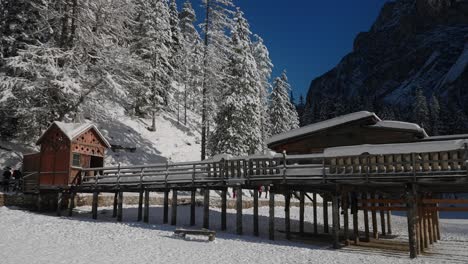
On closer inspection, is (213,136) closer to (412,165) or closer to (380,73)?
(412,165)

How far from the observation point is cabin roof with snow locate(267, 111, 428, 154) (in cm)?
2122

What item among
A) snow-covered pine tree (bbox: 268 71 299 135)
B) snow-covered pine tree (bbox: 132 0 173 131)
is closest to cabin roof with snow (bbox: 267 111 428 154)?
snow-covered pine tree (bbox: 132 0 173 131)

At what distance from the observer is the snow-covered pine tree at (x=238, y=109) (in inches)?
1326

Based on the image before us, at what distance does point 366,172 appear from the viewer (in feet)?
52.1

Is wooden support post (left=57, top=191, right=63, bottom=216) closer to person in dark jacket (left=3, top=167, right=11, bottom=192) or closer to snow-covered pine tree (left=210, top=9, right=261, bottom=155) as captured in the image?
person in dark jacket (left=3, top=167, right=11, bottom=192)

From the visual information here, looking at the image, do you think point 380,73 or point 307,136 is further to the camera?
point 380,73

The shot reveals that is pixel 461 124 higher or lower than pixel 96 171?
higher

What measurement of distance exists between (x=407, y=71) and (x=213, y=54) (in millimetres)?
101275

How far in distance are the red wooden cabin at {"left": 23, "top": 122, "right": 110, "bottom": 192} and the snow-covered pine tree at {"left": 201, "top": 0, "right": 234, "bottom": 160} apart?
1076 centimetres

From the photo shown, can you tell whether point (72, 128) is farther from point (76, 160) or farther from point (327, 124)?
point (327, 124)

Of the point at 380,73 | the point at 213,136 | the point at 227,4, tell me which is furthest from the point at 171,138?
the point at 380,73

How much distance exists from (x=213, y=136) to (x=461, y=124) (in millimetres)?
46898

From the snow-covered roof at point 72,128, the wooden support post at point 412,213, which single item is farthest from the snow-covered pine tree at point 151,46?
the wooden support post at point 412,213

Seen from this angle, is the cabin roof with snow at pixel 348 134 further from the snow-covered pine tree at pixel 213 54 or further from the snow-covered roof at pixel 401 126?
the snow-covered pine tree at pixel 213 54
